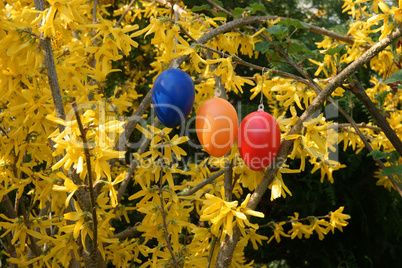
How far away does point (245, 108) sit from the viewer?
2973mm

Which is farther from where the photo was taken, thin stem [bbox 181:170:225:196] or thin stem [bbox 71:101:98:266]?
thin stem [bbox 181:170:225:196]

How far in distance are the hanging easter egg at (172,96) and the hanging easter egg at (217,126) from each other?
0.24 feet

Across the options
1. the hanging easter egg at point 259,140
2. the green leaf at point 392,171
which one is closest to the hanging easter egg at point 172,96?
the hanging easter egg at point 259,140

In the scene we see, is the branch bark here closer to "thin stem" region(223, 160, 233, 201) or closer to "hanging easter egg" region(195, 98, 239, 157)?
"hanging easter egg" region(195, 98, 239, 157)

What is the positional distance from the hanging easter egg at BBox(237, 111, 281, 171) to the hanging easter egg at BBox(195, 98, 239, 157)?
0.04m

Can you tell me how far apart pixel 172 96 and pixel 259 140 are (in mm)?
321

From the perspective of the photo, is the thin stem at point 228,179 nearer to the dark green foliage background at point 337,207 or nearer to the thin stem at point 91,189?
the thin stem at point 91,189

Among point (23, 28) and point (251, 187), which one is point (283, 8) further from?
point (23, 28)

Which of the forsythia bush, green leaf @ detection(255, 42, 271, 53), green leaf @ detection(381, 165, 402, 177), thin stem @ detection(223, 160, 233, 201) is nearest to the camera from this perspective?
the forsythia bush

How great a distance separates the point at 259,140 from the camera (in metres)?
1.40

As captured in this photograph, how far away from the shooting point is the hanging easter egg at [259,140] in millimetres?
1403

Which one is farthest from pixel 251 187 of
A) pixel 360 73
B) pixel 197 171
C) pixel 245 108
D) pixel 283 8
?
pixel 283 8

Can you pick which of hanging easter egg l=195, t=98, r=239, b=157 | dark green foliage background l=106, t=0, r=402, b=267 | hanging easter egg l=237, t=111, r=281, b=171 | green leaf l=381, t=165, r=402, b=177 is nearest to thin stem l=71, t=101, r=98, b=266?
hanging easter egg l=195, t=98, r=239, b=157

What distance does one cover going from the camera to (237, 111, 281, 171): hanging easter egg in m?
1.40
